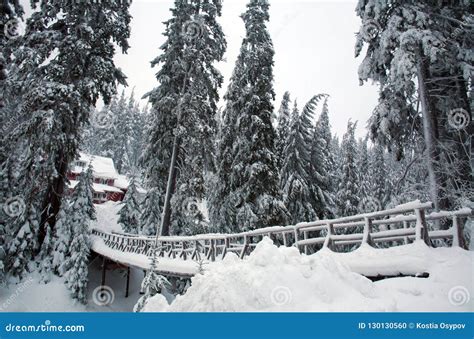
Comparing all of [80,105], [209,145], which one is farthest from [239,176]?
[80,105]


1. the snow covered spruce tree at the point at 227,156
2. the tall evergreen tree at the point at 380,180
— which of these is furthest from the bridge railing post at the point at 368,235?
the tall evergreen tree at the point at 380,180

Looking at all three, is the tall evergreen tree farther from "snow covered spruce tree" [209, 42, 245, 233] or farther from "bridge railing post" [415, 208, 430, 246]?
"bridge railing post" [415, 208, 430, 246]

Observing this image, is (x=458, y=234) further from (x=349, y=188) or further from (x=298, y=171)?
(x=349, y=188)

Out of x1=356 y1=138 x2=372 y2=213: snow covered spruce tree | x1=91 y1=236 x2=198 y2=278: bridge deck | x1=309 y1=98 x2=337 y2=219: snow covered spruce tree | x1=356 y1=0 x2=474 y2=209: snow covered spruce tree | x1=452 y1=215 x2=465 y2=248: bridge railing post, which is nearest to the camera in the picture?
x1=452 y1=215 x2=465 y2=248: bridge railing post

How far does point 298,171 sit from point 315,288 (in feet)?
58.6

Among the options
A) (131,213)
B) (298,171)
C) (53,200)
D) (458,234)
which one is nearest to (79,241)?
(53,200)

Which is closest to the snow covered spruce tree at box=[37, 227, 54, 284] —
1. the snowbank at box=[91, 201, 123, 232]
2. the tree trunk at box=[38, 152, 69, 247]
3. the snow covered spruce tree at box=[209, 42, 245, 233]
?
the tree trunk at box=[38, 152, 69, 247]

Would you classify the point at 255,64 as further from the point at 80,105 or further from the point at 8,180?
the point at 8,180

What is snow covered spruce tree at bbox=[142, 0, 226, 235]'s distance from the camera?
→ 19219mm

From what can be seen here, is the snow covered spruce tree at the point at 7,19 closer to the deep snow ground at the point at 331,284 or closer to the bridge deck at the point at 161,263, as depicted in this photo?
the bridge deck at the point at 161,263

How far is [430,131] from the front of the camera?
34.4 feet

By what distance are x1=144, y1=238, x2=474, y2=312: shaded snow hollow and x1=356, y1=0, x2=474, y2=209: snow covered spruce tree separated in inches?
203
